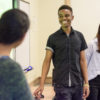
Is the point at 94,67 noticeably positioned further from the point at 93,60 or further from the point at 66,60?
the point at 66,60

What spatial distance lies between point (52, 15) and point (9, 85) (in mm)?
4213

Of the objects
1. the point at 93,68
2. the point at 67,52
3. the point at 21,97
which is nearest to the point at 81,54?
the point at 67,52

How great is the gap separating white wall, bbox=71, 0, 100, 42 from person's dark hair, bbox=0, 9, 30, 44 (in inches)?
161

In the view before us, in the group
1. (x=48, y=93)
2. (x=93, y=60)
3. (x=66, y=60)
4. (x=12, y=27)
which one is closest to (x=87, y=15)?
(x=48, y=93)

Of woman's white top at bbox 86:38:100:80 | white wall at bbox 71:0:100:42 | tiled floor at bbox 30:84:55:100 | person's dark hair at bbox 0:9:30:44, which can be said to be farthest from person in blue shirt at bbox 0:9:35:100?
white wall at bbox 71:0:100:42

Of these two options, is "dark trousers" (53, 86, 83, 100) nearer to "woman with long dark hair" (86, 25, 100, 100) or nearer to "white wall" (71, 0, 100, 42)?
"woman with long dark hair" (86, 25, 100, 100)

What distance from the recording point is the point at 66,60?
6.02ft

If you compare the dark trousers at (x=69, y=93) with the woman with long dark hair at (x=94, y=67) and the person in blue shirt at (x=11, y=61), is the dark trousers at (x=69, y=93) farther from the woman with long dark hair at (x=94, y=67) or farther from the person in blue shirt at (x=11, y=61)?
the person in blue shirt at (x=11, y=61)

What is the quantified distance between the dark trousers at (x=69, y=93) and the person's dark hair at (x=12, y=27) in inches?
40.2

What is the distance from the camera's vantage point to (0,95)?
2.86 ft

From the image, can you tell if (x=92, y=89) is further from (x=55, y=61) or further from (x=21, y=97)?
(x=21, y=97)

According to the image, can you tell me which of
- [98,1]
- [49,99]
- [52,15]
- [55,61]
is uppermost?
[98,1]

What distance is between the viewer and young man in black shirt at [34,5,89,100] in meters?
1.83

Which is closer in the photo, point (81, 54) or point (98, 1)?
point (81, 54)
